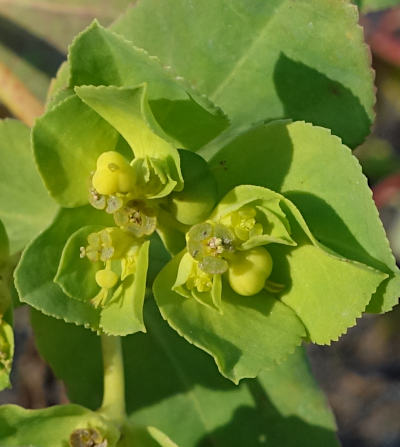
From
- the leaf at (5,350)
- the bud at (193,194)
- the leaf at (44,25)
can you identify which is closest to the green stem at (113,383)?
the leaf at (5,350)

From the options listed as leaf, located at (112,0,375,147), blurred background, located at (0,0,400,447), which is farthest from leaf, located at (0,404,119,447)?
blurred background, located at (0,0,400,447)

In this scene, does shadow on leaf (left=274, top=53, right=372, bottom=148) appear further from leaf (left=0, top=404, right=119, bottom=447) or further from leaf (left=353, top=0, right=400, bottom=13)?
leaf (left=0, top=404, right=119, bottom=447)

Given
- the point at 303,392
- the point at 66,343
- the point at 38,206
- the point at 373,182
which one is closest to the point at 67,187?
the point at 38,206

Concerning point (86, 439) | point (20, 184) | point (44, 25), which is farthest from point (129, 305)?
point (44, 25)

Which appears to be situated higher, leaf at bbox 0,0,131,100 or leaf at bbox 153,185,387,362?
leaf at bbox 153,185,387,362

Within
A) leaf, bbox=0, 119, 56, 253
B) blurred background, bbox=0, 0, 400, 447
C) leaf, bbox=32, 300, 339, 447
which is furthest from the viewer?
blurred background, bbox=0, 0, 400, 447

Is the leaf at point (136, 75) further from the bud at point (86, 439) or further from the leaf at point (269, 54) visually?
the bud at point (86, 439)

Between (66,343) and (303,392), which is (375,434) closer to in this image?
(303,392)
